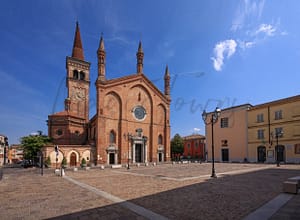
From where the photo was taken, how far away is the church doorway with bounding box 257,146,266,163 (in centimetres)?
3950

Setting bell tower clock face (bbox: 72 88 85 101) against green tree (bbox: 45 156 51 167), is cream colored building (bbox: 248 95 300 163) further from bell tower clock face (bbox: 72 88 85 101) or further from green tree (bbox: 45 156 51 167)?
bell tower clock face (bbox: 72 88 85 101)

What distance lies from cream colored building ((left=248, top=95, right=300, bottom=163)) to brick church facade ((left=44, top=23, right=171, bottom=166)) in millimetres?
17437

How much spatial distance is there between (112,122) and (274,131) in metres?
29.5

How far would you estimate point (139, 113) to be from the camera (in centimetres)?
4441

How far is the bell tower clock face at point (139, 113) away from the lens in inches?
1723

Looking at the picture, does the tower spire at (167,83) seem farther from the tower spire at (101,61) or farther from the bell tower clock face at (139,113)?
the tower spire at (101,61)

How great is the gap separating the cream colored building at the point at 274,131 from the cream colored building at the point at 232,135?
4.01 ft

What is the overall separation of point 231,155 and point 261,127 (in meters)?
8.59

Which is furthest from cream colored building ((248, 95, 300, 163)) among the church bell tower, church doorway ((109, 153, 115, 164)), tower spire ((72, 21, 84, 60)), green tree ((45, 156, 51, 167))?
tower spire ((72, 21, 84, 60))

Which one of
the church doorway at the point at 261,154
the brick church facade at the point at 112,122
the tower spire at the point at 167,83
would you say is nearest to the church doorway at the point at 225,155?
the church doorway at the point at 261,154

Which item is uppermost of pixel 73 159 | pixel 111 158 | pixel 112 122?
pixel 112 122

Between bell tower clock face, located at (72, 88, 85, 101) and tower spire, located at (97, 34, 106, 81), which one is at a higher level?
tower spire, located at (97, 34, 106, 81)

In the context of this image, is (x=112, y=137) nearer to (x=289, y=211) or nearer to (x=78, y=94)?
(x=78, y=94)

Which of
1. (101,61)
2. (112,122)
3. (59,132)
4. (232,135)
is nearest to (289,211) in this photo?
(112,122)
